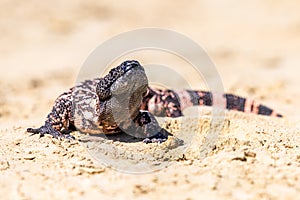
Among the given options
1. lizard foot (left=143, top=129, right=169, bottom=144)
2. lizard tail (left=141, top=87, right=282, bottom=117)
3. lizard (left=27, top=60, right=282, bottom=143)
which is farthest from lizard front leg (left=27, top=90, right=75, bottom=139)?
lizard tail (left=141, top=87, right=282, bottom=117)

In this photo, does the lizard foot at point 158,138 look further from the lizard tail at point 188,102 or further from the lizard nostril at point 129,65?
the lizard tail at point 188,102

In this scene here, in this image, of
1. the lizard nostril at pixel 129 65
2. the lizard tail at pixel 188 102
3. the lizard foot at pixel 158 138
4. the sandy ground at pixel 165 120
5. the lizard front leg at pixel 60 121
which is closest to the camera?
the sandy ground at pixel 165 120

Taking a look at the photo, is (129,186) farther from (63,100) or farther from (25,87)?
(25,87)

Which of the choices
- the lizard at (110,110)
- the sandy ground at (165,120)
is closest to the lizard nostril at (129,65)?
the lizard at (110,110)

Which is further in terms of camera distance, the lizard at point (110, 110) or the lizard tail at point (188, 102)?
the lizard tail at point (188, 102)

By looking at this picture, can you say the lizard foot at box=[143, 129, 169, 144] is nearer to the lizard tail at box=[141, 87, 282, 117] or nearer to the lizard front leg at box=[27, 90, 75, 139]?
the lizard front leg at box=[27, 90, 75, 139]

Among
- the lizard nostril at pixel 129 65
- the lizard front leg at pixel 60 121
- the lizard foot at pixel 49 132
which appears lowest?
the lizard foot at pixel 49 132
